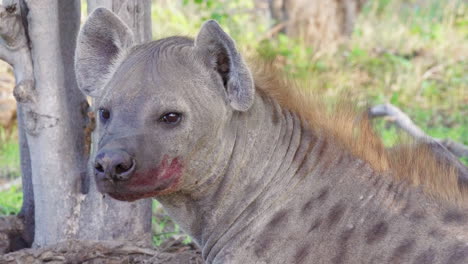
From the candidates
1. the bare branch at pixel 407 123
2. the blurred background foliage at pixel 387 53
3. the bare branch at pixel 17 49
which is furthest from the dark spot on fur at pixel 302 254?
the blurred background foliage at pixel 387 53

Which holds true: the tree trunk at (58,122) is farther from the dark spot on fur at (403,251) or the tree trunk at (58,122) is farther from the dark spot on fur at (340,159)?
the dark spot on fur at (403,251)

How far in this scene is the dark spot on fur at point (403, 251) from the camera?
3.19 m

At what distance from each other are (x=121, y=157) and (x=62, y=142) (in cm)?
167

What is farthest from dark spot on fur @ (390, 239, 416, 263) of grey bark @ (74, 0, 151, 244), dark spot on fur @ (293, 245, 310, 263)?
grey bark @ (74, 0, 151, 244)

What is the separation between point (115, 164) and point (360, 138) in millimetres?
1180

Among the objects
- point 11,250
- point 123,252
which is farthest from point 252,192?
point 11,250

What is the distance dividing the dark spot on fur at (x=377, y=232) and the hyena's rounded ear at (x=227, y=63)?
2.48 feet

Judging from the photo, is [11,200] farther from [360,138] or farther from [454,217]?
[454,217]

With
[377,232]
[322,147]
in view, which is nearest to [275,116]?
[322,147]

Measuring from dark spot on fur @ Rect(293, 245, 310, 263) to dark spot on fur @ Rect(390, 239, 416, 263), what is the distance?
370mm

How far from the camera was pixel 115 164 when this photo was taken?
118 inches

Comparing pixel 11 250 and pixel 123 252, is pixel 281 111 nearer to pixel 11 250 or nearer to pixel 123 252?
pixel 123 252

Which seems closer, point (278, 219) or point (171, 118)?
point (171, 118)

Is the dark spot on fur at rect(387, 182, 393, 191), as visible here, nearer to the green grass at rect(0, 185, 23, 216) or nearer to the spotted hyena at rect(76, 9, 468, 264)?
the spotted hyena at rect(76, 9, 468, 264)
